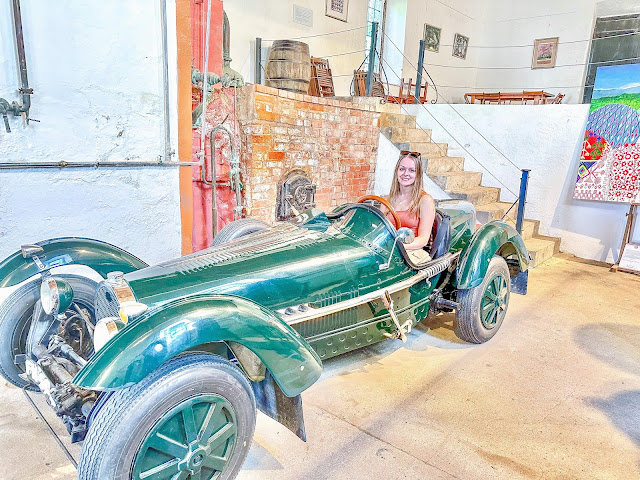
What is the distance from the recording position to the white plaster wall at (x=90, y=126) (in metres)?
2.99

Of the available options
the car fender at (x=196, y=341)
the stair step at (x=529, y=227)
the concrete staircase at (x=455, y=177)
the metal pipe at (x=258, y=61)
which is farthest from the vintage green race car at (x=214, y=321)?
the metal pipe at (x=258, y=61)

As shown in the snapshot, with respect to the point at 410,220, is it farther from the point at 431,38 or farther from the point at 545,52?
the point at 545,52

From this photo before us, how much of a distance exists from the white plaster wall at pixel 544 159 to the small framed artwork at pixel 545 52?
18.7 ft

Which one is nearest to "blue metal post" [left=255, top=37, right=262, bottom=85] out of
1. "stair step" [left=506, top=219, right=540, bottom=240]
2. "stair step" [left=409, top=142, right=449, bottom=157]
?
"stair step" [left=409, top=142, right=449, bottom=157]

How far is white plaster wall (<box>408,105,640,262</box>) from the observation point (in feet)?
19.6

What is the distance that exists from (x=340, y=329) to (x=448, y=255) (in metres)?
1.17

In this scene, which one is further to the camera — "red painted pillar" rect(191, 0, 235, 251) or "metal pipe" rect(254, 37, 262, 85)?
"metal pipe" rect(254, 37, 262, 85)

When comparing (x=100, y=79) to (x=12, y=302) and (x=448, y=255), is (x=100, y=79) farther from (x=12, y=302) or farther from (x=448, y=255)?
(x=448, y=255)

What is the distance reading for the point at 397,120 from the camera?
6.72m

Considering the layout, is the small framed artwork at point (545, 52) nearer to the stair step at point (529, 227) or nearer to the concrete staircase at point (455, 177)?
the concrete staircase at point (455, 177)

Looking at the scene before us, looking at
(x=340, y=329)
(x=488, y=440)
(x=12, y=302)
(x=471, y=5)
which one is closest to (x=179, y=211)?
(x=12, y=302)

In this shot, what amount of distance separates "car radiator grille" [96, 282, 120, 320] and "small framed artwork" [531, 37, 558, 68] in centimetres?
1205

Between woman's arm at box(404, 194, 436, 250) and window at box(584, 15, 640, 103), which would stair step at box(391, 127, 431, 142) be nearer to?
woman's arm at box(404, 194, 436, 250)

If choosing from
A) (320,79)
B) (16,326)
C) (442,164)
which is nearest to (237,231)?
(16,326)
